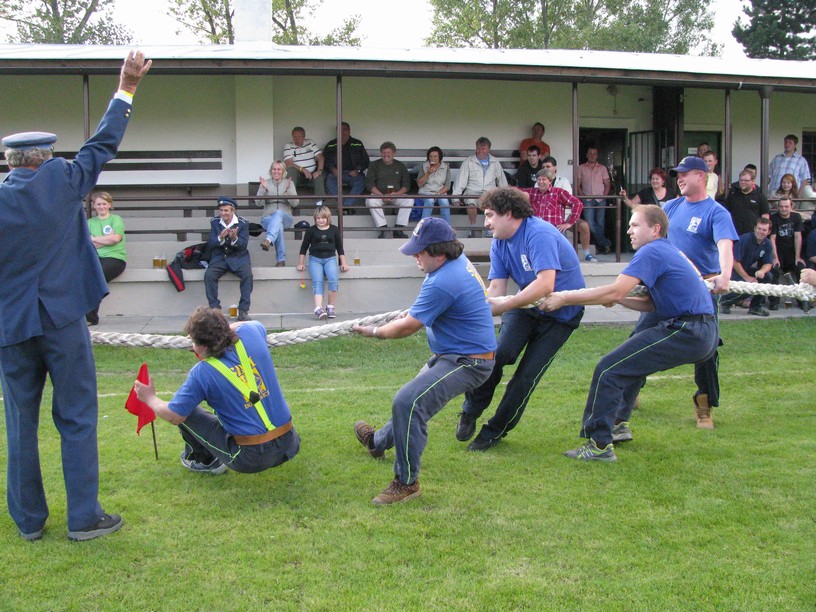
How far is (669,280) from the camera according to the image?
5625 millimetres

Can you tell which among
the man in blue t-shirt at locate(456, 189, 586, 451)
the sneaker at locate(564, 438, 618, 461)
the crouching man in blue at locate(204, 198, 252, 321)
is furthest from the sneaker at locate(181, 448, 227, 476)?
the crouching man in blue at locate(204, 198, 252, 321)

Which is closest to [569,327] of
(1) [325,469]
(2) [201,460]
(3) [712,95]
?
(1) [325,469]

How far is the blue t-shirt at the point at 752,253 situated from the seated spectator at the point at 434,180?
4.73 m

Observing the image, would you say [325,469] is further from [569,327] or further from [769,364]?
[769,364]

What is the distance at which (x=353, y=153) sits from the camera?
48.9ft

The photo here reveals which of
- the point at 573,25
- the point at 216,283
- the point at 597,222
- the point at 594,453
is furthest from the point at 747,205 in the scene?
the point at 573,25

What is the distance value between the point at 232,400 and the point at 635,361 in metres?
2.65

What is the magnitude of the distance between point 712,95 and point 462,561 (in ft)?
51.4

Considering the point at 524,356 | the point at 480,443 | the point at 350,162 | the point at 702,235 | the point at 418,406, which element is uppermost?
the point at 350,162

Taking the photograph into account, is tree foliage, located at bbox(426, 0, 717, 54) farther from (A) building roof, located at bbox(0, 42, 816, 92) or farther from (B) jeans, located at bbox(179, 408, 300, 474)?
(B) jeans, located at bbox(179, 408, 300, 474)

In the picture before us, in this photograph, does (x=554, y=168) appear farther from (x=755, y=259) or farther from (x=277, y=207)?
(x=277, y=207)

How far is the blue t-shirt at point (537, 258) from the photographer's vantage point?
18.4 feet

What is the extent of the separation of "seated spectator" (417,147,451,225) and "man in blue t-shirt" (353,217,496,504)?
31.1ft

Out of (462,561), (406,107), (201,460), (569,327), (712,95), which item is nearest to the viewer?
(462,561)
